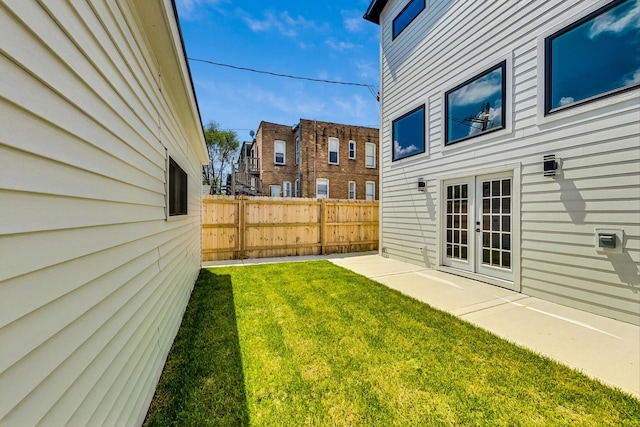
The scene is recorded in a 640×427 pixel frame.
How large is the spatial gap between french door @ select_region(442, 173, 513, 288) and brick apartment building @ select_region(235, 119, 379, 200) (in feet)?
31.0

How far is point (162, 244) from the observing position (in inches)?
98.0

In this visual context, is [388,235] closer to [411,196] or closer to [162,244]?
[411,196]

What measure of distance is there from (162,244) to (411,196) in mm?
5768

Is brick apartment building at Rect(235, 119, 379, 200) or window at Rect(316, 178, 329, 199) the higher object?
brick apartment building at Rect(235, 119, 379, 200)

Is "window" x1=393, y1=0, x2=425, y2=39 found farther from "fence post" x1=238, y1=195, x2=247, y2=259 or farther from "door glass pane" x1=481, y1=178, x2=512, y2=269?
"fence post" x1=238, y1=195, x2=247, y2=259

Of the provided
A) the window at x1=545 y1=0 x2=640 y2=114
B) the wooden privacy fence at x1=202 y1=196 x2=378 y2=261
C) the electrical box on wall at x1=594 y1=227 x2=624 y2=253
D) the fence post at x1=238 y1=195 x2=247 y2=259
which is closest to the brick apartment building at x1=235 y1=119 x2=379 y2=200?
the wooden privacy fence at x1=202 y1=196 x2=378 y2=261

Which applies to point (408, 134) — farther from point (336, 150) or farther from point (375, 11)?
point (336, 150)

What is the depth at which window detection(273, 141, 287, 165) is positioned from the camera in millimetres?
15586

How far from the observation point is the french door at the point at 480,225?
4609 millimetres

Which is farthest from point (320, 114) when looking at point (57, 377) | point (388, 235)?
point (57, 377)

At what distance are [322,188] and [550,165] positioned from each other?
11613mm

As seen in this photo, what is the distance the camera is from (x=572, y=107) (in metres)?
3.62

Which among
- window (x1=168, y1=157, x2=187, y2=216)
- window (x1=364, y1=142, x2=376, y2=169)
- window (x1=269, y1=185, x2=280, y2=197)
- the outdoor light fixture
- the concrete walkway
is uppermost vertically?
window (x1=364, y1=142, x2=376, y2=169)

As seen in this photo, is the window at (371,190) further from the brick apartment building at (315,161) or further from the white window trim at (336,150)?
the white window trim at (336,150)
